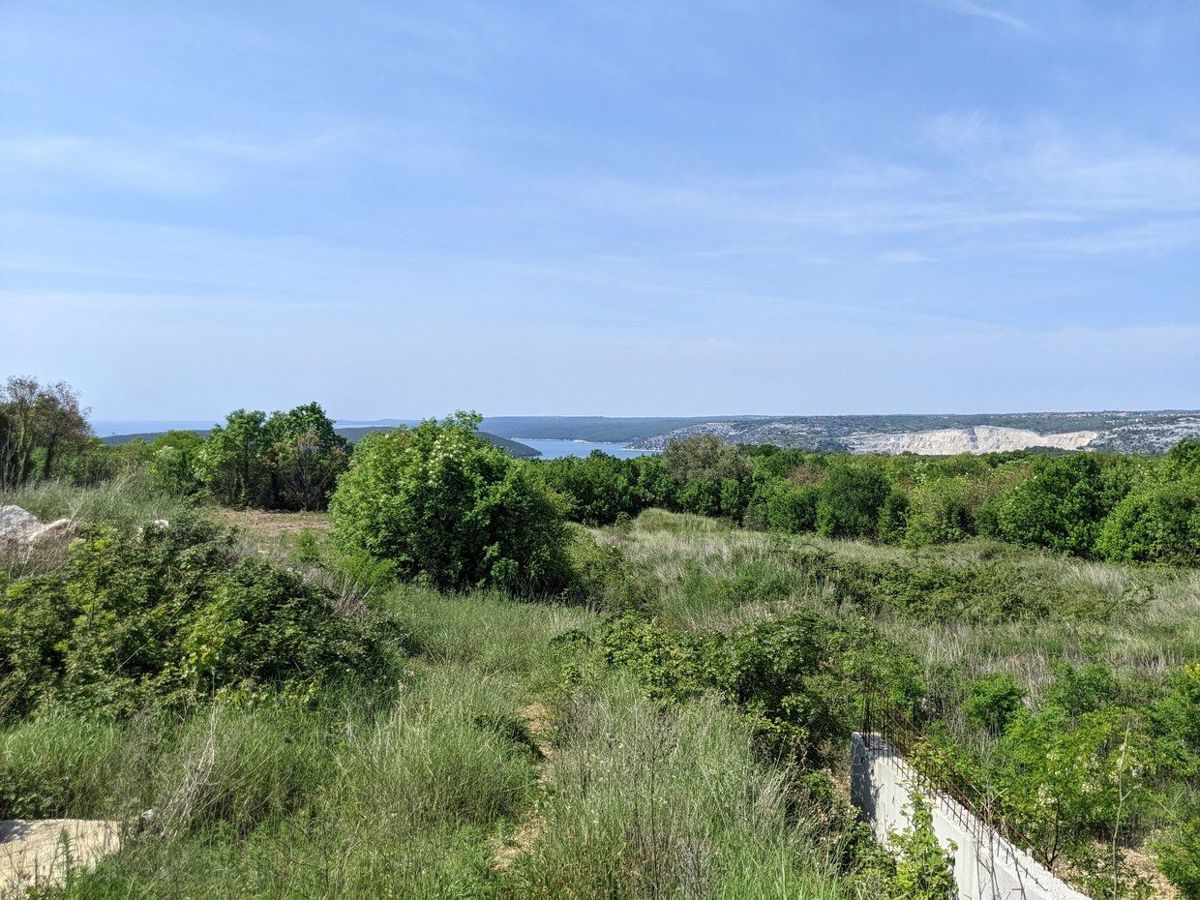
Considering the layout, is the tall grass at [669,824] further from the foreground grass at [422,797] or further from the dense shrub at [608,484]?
the dense shrub at [608,484]

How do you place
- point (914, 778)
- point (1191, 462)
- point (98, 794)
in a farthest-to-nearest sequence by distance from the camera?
point (1191, 462), point (914, 778), point (98, 794)

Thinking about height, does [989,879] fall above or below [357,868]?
below

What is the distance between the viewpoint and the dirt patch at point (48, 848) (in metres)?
3.25

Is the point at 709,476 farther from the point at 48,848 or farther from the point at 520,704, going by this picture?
the point at 48,848

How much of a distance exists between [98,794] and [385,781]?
63.7 inches

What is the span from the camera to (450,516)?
1237cm

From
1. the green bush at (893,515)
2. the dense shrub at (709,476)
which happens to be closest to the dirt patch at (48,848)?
the green bush at (893,515)

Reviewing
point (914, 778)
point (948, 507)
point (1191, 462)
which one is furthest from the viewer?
point (948, 507)

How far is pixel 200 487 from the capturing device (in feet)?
61.7

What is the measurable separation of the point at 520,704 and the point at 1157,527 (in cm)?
1573

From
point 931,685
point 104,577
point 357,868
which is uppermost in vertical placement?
point 104,577

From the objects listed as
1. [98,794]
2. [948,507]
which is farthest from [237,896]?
[948,507]

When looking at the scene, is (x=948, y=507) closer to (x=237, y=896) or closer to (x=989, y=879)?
(x=989, y=879)

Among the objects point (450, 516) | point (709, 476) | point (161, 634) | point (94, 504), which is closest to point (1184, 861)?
point (161, 634)
